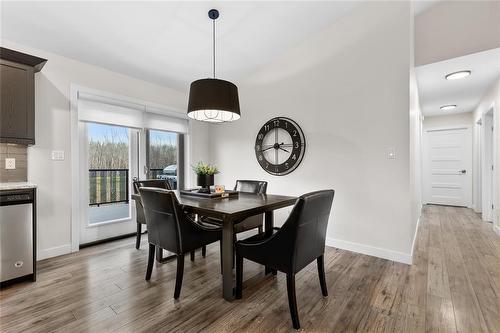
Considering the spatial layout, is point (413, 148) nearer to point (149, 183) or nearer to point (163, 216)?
point (163, 216)

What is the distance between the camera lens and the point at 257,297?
77.7 inches

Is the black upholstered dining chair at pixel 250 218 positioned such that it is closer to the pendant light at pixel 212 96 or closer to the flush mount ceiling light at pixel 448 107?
the pendant light at pixel 212 96

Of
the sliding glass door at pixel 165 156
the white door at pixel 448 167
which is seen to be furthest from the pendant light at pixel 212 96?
the white door at pixel 448 167

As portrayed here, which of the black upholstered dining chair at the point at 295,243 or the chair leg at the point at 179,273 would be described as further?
the chair leg at the point at 179,273

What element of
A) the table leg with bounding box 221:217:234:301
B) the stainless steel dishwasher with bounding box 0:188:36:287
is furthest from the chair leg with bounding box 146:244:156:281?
the stainless steel dishwasher with bounding box 0:188:36:287

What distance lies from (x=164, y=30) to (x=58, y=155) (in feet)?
6.53

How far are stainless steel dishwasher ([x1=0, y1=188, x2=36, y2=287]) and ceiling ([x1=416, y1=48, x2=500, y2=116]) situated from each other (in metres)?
4.92

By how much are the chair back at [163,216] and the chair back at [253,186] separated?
53.4 inches

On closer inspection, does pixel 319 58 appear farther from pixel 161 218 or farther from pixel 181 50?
pixel 161 218

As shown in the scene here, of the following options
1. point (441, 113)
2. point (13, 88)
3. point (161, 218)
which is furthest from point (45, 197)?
point (441, 113)

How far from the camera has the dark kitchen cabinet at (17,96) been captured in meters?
2.21

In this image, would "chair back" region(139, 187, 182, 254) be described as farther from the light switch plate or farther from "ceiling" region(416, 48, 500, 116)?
"ceiling" region(416, 48, 500, 116)

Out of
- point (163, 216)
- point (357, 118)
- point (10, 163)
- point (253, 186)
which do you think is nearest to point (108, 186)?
point (10, 163)

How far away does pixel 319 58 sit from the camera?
11.0ft
